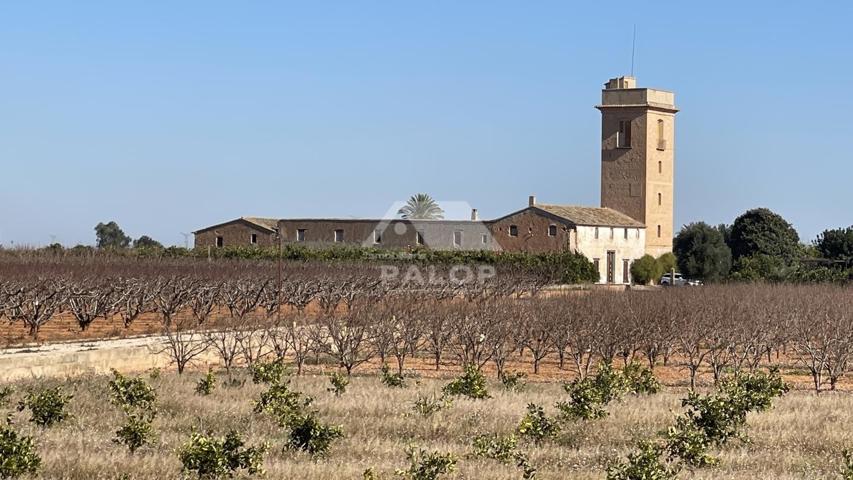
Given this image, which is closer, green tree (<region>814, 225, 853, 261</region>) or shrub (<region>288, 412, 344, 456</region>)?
shrub (<region>288, 412, 344, 456</region>)

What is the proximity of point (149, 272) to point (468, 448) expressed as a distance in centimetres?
2327

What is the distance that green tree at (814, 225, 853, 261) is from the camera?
6538 centimetres

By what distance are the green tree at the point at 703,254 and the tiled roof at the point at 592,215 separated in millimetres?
4072

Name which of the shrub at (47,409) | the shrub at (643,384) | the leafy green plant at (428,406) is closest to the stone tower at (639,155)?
the shrub at (643,384)

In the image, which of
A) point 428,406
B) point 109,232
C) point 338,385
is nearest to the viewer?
point 428,406

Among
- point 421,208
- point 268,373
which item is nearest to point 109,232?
point 421,208

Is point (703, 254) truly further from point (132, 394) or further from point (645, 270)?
point (132, 394)

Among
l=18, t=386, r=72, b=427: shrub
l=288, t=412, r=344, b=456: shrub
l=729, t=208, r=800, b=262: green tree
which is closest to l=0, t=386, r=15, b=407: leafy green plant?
l=18, t=386, r=72, b=427: shrub

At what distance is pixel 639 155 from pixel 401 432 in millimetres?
44963

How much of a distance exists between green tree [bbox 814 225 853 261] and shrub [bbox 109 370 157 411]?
2087 inches

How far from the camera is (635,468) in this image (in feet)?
35.6

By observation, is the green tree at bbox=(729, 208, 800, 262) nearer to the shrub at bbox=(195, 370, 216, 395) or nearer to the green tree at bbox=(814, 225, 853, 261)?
the green tree at bbox=(814, 225, 853, 261)

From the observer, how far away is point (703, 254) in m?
59.8

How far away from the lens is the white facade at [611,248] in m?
53.3
